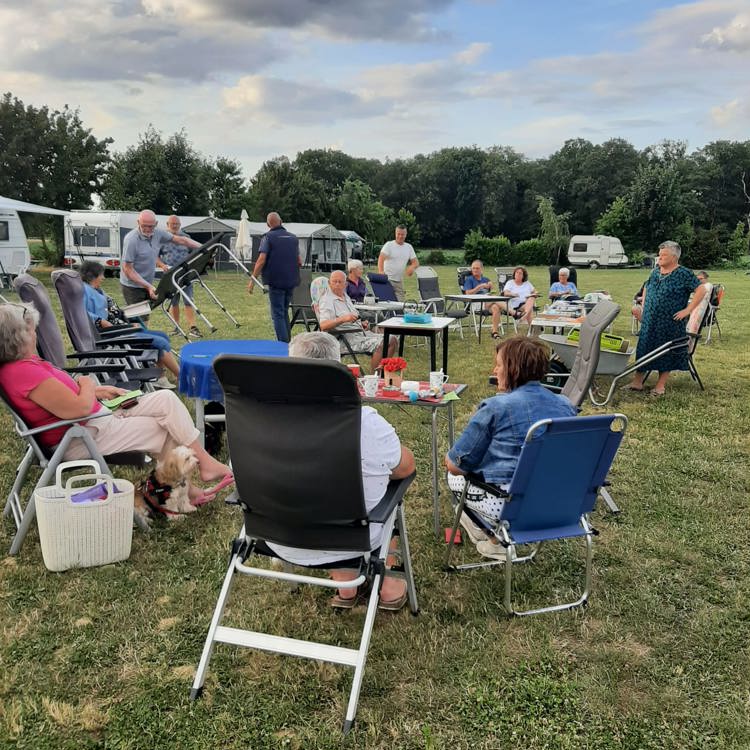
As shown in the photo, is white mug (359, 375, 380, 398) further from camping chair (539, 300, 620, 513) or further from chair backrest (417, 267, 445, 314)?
chair backrest (417, 267, 445, 314)

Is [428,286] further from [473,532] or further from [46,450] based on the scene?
[46,450]

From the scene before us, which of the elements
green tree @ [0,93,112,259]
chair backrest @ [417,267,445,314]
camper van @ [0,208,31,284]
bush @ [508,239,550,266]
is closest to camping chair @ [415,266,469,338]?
chair backrest @ [417,267,445,314]

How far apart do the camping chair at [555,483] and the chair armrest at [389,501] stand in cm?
38

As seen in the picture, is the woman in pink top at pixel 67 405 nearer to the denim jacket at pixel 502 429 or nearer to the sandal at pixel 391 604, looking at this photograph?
the sandal at pixel 391 604

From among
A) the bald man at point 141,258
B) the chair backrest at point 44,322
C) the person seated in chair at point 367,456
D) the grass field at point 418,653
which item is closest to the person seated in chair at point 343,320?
the bald man at point 141,258

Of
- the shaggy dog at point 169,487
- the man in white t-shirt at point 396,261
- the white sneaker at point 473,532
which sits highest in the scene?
the man in white t-shirt at point 396,261

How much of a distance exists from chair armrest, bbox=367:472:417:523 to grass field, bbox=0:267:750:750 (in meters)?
0.59

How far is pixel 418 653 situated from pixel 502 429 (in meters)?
0.97

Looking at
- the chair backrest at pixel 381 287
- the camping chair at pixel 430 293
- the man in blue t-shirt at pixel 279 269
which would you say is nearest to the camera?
the man in blue t-shirt at pixel 279 269

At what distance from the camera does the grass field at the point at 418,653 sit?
2.12 meters

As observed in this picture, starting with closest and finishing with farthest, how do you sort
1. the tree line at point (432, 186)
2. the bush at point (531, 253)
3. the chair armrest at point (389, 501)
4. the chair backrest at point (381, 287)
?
1. the chair armrest at point (389, 501)
2. the chair backrest at point (381, 287)
3. the tree line at point (432, 186)
4. the bush at point (531, 253)

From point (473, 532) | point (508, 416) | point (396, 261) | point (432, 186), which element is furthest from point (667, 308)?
point (432, 186)

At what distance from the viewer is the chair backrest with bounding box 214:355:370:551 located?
2021 mm

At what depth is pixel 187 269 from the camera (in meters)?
8.69
